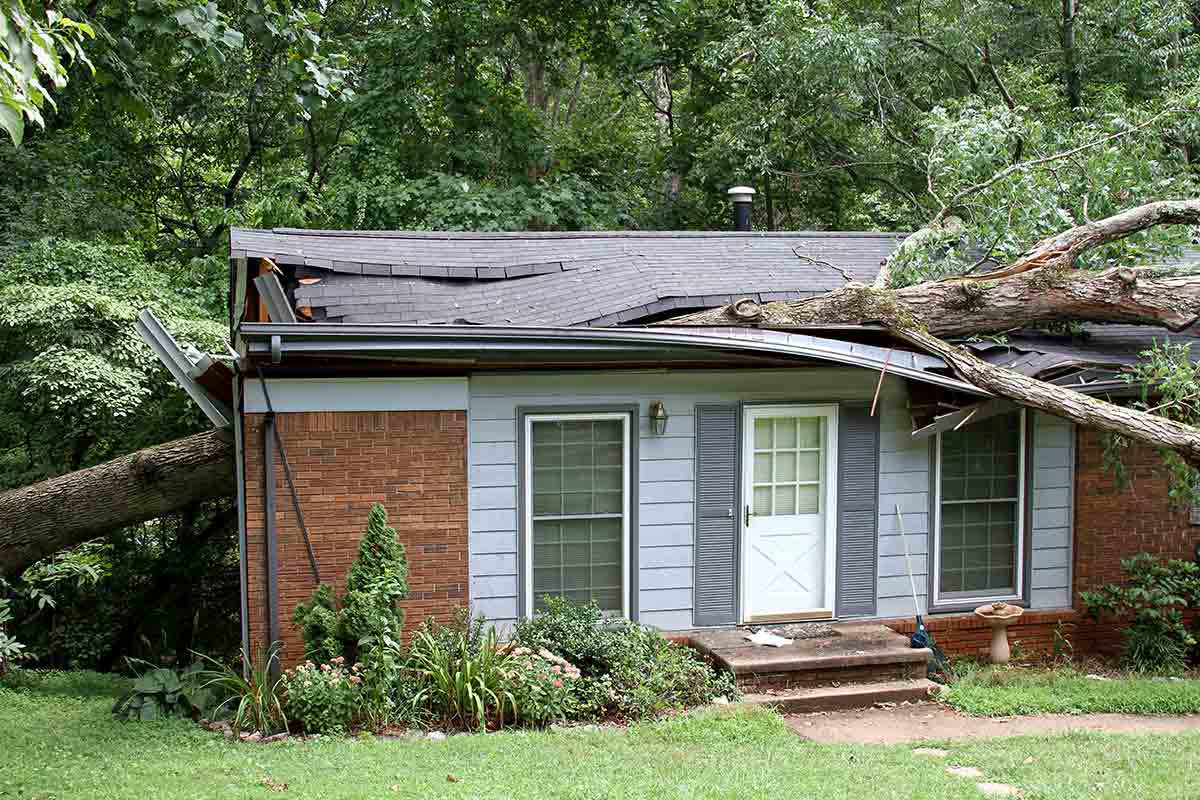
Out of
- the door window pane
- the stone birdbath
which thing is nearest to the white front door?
the door window pane

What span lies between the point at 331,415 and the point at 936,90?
1341 cm

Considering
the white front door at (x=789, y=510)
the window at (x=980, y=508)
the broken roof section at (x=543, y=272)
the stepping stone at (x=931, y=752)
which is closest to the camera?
the stepping stone at (x=931, y=752)

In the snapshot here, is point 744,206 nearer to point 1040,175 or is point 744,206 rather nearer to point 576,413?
point 1040,175

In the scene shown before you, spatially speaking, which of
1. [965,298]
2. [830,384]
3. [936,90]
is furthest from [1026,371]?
[936,90]

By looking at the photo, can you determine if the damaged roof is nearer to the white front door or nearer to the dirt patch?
the white front door

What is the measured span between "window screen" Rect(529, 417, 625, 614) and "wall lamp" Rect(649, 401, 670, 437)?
25 cm

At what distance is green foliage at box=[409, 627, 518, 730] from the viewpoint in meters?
7.52

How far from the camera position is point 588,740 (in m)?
7.10

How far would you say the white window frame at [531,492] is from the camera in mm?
8602

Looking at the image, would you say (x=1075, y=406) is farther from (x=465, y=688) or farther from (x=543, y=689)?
(x=465, y=688)

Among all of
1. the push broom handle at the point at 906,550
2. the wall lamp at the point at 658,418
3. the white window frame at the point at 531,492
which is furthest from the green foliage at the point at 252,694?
the push broom handle at the point at 906,550

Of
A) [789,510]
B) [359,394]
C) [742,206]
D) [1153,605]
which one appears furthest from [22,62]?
[742,206]

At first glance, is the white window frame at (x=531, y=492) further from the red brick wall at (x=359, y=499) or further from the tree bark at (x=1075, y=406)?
the tree bark at (x=1075, y=406)

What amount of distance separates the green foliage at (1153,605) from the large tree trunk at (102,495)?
25.5 ft
